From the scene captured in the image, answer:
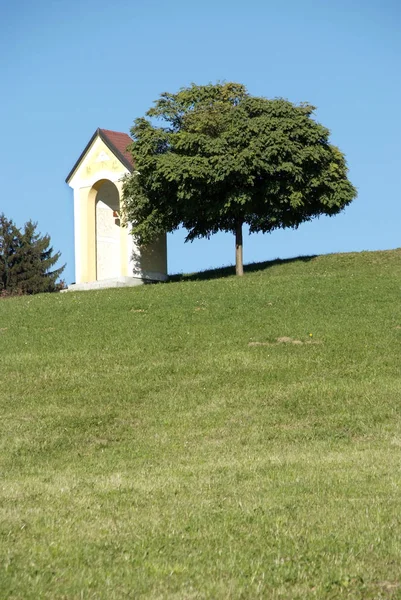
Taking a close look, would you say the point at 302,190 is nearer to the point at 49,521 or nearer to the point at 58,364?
the point at 58,364

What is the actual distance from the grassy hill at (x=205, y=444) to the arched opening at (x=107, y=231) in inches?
684

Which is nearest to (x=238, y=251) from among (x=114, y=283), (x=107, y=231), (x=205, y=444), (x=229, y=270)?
(x=229, y=270)

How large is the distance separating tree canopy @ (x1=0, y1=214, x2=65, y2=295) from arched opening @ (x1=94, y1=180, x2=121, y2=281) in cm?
2132

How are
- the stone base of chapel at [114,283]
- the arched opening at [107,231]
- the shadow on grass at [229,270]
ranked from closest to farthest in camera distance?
the shadow on grass at [229,270], the stone base of chapel at [114,283], the arched opening at [107,231]

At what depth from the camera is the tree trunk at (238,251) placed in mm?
48906

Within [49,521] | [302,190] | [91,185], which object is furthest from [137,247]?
[49,521]

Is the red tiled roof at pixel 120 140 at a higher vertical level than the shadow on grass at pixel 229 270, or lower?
higher

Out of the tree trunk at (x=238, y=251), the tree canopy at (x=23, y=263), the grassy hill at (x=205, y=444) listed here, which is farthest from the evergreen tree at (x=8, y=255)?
the grassy hill at (x=205, y=444)

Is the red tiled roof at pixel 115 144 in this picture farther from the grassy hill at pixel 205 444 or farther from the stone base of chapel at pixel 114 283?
the grassy hill at pixel 205 444

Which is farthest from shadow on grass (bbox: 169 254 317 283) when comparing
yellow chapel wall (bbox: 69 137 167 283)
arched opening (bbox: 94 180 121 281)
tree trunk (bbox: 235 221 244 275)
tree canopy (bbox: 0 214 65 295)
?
tree canopy (bbox: 0 214 65 295)

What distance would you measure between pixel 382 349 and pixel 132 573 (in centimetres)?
1780

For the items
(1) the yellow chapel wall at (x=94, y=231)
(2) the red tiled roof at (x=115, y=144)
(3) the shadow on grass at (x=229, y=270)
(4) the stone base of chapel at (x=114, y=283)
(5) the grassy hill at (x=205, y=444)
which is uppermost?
(2) the red tiled roof at (x=115, y=144)

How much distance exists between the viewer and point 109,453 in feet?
55.4

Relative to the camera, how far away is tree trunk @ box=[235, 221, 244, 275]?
48906 mm
